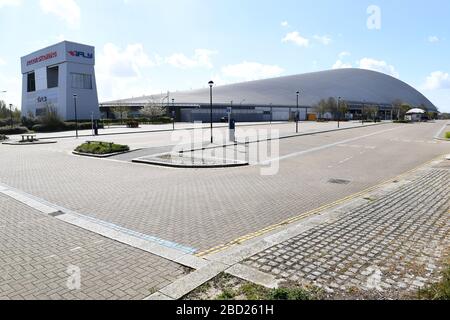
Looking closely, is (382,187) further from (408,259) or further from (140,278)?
(140,278)

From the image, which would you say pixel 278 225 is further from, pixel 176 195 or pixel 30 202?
pixel 30 202

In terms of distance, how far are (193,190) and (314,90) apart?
138 m

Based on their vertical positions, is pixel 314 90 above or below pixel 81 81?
above

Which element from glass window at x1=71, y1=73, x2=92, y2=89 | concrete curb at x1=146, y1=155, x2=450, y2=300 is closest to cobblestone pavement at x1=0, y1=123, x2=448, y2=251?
concrete curb at x1=146, y1=155, x2=450, y2=300

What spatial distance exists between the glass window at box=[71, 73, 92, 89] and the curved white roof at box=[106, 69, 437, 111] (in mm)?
45435

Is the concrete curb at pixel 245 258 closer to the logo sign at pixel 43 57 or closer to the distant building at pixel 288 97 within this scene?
the logo sign at pixel 43 57

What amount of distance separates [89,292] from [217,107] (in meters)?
92.9

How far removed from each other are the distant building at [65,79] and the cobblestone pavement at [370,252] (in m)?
62.5

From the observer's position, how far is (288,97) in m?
127

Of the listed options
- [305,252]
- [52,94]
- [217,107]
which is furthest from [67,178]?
[217,107]

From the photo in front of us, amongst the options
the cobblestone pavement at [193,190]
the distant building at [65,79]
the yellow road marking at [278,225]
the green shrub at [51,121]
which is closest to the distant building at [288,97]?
the distant building at [65,79]

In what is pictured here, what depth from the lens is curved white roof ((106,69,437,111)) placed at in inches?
4802

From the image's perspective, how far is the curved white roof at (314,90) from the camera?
12196 centimetres

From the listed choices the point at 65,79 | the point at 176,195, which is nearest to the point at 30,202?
the point at 176,195
